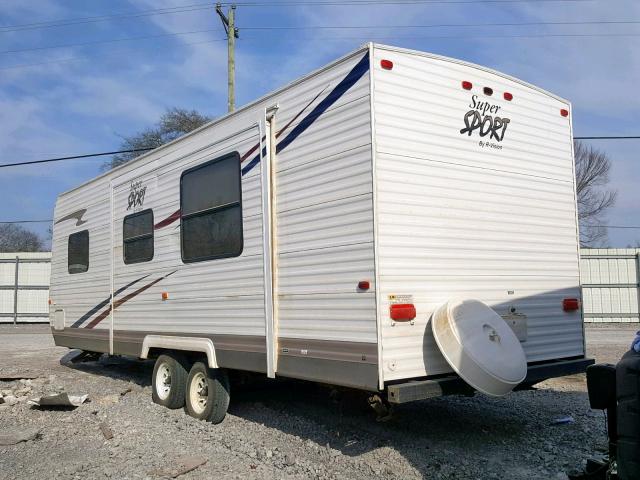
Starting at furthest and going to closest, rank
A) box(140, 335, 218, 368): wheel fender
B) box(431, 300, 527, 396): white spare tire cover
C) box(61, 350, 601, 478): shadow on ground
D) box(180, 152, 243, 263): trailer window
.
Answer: box(140, 335, 218, 368): wheel fender → box(180, 152, 243, 263): trailer window → box(61, 350, 601, 478): shadow on ground → box(431, 300, 527, 396): white spare tire cover

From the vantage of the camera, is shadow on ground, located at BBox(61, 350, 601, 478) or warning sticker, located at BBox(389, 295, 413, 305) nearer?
warning sticker, located at BBox(389, 295, 413, 305)

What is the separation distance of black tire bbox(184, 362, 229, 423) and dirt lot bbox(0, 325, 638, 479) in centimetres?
13

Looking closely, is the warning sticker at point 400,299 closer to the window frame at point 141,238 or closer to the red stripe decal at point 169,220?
the red stripe decal at point 169,220

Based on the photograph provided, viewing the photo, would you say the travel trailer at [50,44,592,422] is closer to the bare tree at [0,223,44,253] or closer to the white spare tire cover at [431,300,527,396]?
the white spare tire cover at [431,300,527,396]

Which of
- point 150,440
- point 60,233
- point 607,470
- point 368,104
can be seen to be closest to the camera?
point 607,470

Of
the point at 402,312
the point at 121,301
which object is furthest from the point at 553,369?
the point at 121,301

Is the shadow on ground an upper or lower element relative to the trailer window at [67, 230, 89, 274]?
lower

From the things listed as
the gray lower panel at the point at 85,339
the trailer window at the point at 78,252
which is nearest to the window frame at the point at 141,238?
the gray lower panel at the point at 85,339

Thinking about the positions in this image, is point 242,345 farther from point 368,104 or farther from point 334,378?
point 368,104

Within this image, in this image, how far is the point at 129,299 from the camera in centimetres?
785

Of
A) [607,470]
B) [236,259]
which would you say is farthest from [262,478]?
[607,470]

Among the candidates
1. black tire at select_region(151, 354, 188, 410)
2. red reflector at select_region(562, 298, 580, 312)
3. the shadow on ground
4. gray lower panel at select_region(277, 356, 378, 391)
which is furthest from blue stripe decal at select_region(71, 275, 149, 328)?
red reflector at select_region(562, 298, 580, 312)

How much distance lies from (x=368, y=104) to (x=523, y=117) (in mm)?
1897

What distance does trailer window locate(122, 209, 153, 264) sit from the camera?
24.5 feet
